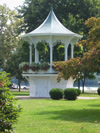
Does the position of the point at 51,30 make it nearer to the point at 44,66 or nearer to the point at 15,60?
the point at 44,66

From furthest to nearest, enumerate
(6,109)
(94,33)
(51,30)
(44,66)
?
(51,30), (44,66), (94,33), (6,109)

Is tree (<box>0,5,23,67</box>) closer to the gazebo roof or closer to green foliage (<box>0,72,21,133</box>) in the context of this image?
the gazebo roof

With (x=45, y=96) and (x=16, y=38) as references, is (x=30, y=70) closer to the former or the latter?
(x=45, y=96)

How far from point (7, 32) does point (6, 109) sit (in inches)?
1512

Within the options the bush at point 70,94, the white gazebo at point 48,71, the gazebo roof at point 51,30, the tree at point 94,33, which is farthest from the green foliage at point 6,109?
the gazebo roof at point 51,30

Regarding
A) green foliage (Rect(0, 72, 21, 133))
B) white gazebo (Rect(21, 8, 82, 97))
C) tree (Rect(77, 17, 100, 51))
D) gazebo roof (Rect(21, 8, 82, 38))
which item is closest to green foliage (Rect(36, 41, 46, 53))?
white gazebo (Rect(21, 8, 82, 97))

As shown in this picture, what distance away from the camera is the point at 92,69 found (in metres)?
15.2

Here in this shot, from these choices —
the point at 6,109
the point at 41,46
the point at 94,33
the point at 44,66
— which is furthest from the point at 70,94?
the point at 6,109

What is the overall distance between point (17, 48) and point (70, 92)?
21.9 meters

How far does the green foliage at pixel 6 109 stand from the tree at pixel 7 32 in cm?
3710

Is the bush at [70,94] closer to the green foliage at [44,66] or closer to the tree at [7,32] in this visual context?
the green foliage at [44,66]

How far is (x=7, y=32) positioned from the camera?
45.2 m

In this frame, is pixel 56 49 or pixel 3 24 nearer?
pixel 56 49

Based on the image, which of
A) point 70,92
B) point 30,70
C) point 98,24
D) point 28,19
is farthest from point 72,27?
point 98,24
